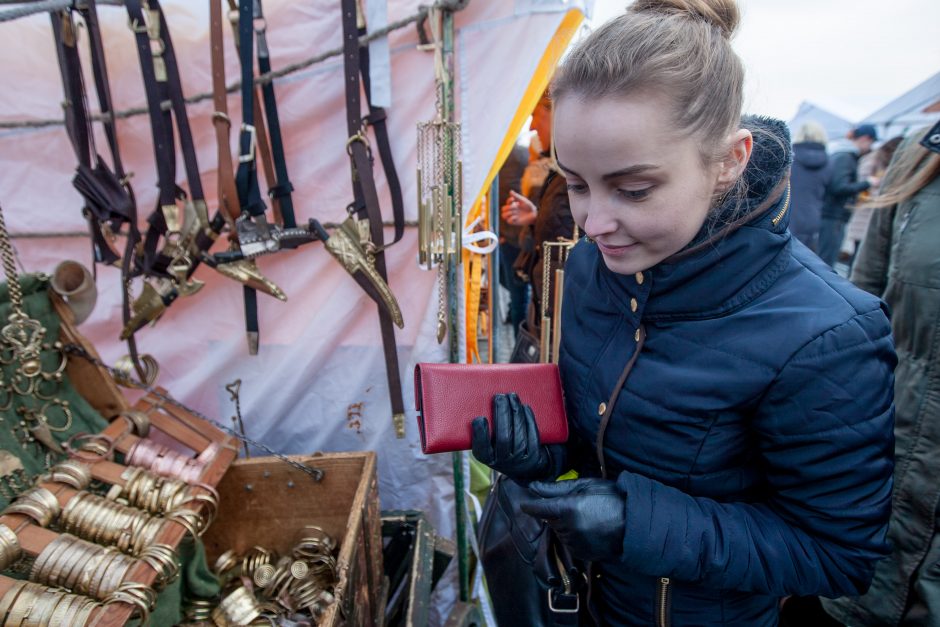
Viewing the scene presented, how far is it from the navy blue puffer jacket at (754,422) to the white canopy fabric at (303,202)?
2.72 ft

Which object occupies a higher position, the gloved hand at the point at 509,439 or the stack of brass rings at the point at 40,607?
the gloved hand at the point at 509,439

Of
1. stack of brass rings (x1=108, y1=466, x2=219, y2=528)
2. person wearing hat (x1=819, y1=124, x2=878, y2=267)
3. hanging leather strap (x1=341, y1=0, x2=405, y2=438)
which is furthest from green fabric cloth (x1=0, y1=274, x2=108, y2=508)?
person wearing hat (x1=819, y1=124, x2=878, y2=267)

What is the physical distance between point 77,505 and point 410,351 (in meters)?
0.91

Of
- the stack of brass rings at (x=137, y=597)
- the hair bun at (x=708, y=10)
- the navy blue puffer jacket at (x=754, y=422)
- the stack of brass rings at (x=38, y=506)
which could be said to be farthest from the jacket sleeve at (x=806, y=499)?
the stack of brass rings at (x=38, y=506)

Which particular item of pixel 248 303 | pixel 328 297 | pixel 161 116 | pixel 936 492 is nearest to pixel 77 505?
pixel 248 303

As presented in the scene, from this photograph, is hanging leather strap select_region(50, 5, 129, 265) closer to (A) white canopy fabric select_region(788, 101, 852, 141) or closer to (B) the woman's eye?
(B) the woman's eye

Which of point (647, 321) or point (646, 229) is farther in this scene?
point (647, 321)

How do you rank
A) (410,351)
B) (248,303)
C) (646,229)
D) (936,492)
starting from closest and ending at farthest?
1. (646,229)
2. (936,492)
3. (248,303)
4. (410,351)

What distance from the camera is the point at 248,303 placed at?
5.05ft

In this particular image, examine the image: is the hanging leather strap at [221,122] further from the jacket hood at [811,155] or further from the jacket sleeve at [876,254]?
the jacket hood at [811,155]

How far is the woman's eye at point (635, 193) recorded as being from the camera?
0.66 metres

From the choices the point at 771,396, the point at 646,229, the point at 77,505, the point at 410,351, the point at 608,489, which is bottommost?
the point at 410,351

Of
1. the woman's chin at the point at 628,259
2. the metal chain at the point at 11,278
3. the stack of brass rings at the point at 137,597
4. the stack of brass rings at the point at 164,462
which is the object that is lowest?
the stack of brass rings at the point at 164,462

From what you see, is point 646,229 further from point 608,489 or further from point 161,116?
point 161,116
